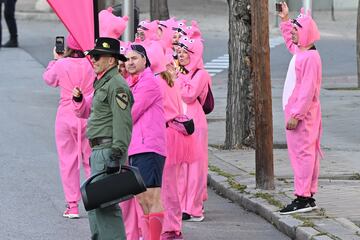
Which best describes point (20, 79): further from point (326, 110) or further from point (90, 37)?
point (90, 37)

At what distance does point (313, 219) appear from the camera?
9641mm

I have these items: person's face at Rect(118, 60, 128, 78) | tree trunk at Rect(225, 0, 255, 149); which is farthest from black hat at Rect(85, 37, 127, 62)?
tree trunk at Rect(225, 0, 255, 149)

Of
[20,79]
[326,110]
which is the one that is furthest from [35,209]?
[20,79]

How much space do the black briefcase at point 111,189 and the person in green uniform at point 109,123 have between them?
0.10 metres

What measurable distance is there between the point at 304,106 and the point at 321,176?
8.23ft

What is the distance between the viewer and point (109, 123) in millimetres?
7750

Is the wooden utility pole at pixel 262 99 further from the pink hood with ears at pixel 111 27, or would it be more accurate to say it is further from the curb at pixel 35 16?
the curb at pixel 35 16

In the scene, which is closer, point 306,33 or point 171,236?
point 171,236

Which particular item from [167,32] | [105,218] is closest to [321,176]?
[167,32]

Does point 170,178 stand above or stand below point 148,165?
below

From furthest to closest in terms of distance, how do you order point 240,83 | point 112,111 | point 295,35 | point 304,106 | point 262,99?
point 240,83 < point 262,99 < point 295,35 < point 304,106 < point 112,111

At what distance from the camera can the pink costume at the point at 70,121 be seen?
398 inches

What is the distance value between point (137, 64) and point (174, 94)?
0.84 meters

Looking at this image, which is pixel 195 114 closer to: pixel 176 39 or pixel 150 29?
pixel 176 39
